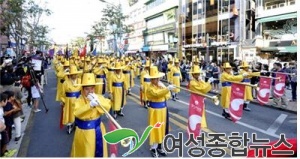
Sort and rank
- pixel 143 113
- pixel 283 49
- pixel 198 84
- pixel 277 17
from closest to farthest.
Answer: pixel 198 84
pixel 143 113
pixel 283 49
pixel 277 17

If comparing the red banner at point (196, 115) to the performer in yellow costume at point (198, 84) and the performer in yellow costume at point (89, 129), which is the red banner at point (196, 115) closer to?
the performer in yellow costume at point (198, 84)

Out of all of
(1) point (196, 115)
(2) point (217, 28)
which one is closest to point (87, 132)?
(1) point (196, 115)

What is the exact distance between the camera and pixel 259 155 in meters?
3.02

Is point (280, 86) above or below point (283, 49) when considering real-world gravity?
below

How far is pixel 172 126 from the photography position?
8.31 m

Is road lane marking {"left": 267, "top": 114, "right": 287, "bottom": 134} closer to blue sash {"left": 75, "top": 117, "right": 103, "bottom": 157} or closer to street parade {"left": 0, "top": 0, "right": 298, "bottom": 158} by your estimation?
street parade {"left": 0, "top": 0, "right": 298, "bottom": 158}

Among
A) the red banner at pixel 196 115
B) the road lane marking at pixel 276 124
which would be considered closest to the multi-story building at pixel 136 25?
the road lane marking at pixel 276 124

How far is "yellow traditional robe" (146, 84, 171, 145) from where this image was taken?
599 cm

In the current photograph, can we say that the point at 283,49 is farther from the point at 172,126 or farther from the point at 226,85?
the point at 172,126

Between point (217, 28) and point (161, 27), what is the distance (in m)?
13.5

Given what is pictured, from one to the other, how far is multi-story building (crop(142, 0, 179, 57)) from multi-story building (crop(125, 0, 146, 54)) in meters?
2.33

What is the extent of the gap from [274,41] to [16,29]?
1842 cm

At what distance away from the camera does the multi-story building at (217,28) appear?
2833 cm

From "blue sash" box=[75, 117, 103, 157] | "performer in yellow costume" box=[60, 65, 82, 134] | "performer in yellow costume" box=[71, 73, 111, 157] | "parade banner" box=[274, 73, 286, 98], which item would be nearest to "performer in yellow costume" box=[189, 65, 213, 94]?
"performer in yellow costume" box=[60, 65, 82, 134]
